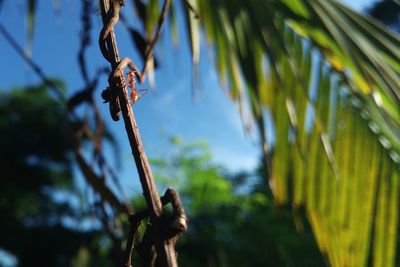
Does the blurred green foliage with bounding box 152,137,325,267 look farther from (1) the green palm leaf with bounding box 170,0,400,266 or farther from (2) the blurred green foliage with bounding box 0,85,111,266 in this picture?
(1) the green palm leaf with bounding box 170,0,400,266

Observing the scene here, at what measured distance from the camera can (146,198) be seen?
190 millimetres

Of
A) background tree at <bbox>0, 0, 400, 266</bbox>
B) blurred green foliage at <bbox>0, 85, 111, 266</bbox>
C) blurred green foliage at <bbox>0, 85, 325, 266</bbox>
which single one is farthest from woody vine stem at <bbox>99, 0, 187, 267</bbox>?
blurred green foliage at <bbox>0, 85, 111, 266</bbox>

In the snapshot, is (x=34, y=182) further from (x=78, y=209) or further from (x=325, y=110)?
(x=325, y=110)

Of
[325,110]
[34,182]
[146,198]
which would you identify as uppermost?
[34,182]

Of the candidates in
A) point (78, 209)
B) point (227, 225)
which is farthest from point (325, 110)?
point (227, 225)

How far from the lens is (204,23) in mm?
888

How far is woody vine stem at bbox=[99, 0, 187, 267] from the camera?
0.59ft

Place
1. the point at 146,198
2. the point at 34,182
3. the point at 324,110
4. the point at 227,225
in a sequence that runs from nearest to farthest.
Answer: the point at 146,198
the point at 324,110
the point at 227,225
the point at 34,182

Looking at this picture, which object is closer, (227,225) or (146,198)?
(146,198)

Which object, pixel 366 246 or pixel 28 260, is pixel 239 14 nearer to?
pixel 366 246

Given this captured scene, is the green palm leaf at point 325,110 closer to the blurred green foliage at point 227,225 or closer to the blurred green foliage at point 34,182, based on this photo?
the blurred green foliage at point 227,225

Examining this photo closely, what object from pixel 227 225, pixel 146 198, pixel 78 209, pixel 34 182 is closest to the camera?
pixel 146 198

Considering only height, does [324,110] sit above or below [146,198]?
above

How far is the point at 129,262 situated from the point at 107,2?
0.36ft
